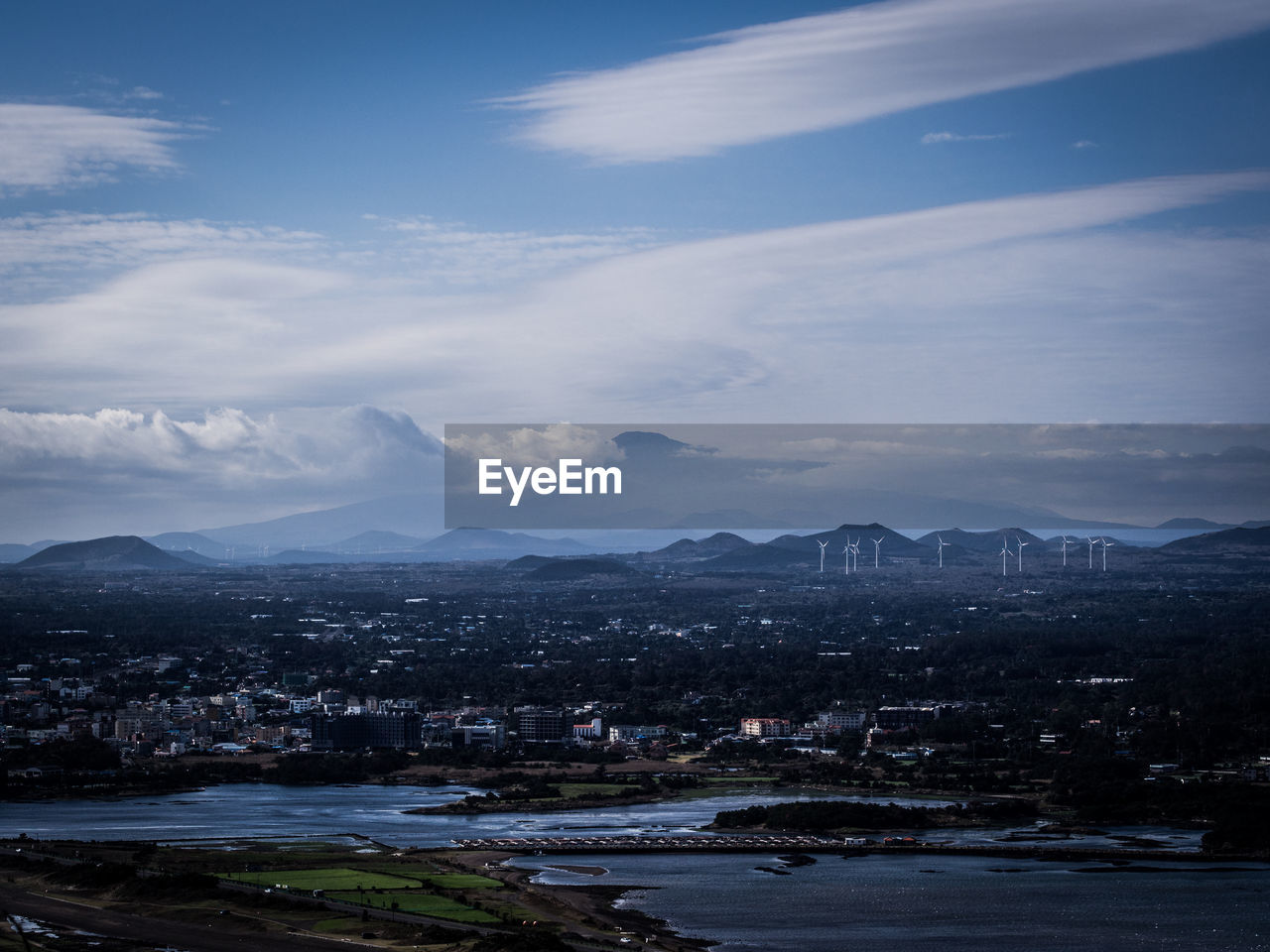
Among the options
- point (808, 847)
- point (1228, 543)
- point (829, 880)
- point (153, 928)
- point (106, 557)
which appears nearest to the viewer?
point (153, 928)

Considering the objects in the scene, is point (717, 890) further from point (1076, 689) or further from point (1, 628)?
point (1, 628)

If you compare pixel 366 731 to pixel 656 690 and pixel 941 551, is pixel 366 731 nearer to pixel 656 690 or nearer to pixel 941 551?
pixel 656 690

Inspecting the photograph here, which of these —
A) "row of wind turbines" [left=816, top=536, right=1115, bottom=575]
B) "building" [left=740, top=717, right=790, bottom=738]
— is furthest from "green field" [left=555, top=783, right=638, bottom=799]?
"row of wind turbines" [left=816, top=536, right=1115, bottom=575]

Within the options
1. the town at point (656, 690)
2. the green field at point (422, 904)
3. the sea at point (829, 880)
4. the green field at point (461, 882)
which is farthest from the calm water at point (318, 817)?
the green field at point (422, 904)

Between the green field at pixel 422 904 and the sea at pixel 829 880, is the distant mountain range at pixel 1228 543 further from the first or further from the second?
the green field at pixel 422 904

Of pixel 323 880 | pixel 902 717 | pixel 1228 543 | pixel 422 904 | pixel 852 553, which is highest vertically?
pixel 1228 543

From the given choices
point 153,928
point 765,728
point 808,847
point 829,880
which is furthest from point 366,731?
point 153,928
